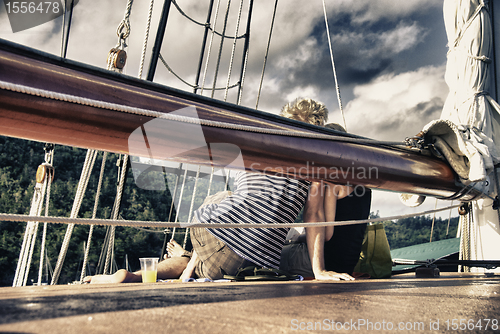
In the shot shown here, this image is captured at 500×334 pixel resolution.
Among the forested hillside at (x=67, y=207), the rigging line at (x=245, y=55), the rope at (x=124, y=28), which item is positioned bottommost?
the forested hillside at (x=67, y=207)

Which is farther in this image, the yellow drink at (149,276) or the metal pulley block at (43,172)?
the metal pulley block at (43,172)

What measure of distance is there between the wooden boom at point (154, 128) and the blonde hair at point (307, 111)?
1.39 ft

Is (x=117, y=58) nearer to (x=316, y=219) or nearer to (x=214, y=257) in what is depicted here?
(x=214, y=257)

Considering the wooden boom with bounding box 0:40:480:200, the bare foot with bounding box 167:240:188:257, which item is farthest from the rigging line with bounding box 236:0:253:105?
the wooden boom with bounding box 0:40:480:200

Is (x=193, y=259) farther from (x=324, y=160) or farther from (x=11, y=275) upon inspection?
(x=11, y=275)

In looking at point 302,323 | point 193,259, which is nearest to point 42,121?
point 302,323

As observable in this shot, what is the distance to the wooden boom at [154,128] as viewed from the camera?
53 centimetres

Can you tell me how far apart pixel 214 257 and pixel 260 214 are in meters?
0.24

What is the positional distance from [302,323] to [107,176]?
13148mm

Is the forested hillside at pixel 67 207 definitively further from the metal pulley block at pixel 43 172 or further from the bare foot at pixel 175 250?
the bare foot at pixel 175 250

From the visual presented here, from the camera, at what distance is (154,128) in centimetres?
64

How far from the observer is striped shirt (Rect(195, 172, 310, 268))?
4.11 ft

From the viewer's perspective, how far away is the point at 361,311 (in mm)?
479

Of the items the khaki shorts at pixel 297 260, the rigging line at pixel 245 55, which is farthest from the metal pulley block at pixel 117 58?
the rigging line at pixel 245 55
